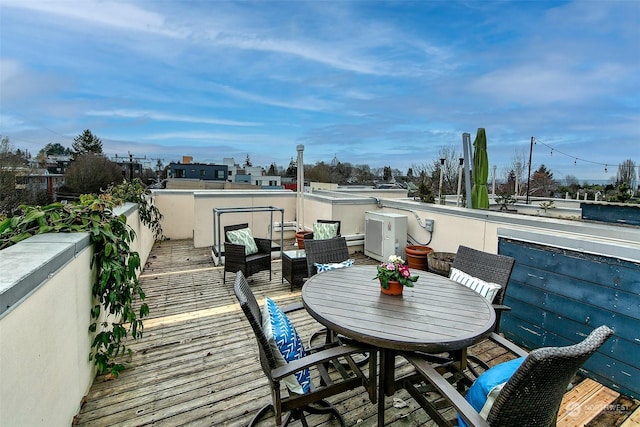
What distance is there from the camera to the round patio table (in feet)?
5.33

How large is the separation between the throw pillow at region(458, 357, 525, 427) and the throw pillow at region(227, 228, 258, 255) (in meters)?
3.89

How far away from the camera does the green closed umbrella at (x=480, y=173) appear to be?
512cm

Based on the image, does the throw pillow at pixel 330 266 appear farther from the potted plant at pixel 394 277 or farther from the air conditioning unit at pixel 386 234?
the air conditioning unit at pixel 386 234

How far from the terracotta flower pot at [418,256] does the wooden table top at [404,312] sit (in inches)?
101

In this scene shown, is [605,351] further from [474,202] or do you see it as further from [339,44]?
[339,44]

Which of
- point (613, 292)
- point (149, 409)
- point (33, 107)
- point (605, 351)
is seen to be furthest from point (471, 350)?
point (33, 107)

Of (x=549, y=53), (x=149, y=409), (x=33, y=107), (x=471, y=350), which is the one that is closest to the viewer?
(x=149, y=409)

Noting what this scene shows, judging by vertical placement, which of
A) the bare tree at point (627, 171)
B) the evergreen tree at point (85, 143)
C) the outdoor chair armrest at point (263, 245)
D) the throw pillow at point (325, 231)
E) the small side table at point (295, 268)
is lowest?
the small side table at point (295, 268)

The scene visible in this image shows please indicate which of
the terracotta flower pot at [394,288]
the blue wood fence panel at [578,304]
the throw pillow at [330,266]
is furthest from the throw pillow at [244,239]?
the blue wood fence panel at [578,304]

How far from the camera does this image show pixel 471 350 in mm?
2900

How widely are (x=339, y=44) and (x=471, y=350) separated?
10654 mm

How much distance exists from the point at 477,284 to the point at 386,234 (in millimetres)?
3269

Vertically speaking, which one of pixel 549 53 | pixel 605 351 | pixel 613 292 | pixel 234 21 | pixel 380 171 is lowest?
pixel 605 351

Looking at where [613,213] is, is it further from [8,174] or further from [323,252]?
[8,174]
